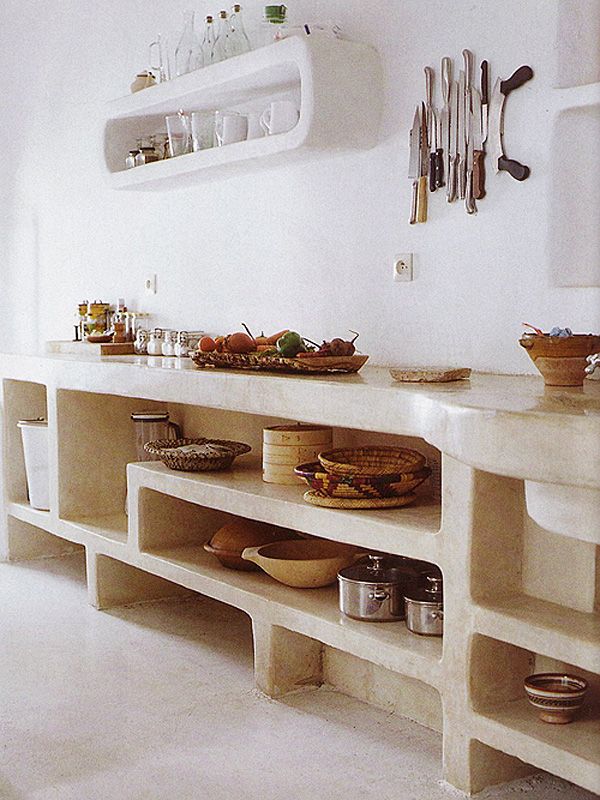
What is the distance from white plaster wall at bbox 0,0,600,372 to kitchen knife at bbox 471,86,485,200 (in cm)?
6

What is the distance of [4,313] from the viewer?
5.81 meters

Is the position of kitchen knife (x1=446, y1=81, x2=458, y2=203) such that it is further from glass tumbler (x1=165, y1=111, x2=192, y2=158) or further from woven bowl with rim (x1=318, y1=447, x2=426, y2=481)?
glass tumbler (x1=165, y1=111, x2=192, y2=158)

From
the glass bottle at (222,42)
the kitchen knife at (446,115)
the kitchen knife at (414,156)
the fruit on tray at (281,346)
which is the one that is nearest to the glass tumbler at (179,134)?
the glass bottle at (222,42)

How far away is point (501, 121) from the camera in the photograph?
A: 291 cm

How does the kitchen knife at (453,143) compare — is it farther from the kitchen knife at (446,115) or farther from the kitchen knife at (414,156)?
the kitchen knife at (414,156)

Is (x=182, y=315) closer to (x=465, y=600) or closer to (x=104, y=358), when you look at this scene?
(x=104, y=358)

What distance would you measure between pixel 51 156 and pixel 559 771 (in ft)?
13.3

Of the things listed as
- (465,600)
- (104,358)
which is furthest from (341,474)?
(104,358)

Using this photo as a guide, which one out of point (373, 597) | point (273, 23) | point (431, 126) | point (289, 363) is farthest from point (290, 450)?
point (273, 23)

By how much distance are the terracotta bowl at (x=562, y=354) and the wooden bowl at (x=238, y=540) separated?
3.72ft

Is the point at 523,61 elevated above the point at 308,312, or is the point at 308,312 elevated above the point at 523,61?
the point at 523,61

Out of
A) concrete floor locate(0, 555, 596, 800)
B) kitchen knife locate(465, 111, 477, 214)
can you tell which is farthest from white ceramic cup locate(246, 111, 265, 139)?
concrete floor locate(0, 555, 596, 800)

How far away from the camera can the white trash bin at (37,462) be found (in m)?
4.33

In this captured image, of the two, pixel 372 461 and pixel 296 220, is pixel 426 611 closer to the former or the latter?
pixel 372 461
